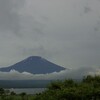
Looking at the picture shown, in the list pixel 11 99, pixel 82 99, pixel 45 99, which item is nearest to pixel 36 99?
pixel 45 99

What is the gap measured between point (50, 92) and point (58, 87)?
133cm

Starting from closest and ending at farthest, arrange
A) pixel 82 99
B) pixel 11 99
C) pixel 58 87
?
pixel 82 99 < pixel 58 87 < pixel 11 99

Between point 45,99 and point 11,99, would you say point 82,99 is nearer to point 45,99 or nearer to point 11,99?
point 45,99

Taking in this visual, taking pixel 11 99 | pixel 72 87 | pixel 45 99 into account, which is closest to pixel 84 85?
pixel 72 87

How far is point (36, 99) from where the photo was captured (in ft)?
112

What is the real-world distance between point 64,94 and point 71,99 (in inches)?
27.0

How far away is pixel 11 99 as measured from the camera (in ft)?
139

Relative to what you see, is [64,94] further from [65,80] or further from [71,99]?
[65,80]

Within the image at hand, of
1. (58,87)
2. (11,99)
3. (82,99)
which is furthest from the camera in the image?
(11,99)

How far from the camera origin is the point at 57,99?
3275 cm

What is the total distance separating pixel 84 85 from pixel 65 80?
84.3 inches

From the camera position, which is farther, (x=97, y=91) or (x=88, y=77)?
(x=88, y=77)

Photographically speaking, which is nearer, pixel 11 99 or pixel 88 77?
pixel 88 77

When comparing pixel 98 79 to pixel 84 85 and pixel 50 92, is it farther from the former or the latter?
pixel 50 92
